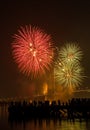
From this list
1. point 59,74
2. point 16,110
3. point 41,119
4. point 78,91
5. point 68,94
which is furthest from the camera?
point 78,91

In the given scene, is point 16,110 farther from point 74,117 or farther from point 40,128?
point 40,128

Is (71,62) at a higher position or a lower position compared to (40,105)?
higher

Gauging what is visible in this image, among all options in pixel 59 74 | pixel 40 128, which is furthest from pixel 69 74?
pixel 40 128

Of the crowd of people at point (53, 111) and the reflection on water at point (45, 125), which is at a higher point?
the crowd of people at point (53, 111)

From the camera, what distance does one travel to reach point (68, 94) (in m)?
82.4

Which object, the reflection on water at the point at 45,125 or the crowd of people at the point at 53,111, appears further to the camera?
the crowd of people at the point at 53,111

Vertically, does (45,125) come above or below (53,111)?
below

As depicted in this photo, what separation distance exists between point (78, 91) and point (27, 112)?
51.3 metres

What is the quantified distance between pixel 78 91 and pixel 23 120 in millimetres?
53714

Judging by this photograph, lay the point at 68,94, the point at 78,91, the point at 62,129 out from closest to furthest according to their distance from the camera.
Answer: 1. the point at 62,129
2. the point at 68,94
3. the point at 78,91

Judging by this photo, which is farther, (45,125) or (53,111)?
(53,111)

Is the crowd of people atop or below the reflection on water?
atop

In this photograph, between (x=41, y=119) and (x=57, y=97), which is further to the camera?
(x=57, y=97)

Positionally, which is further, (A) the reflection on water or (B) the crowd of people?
(B) the crowd of people
